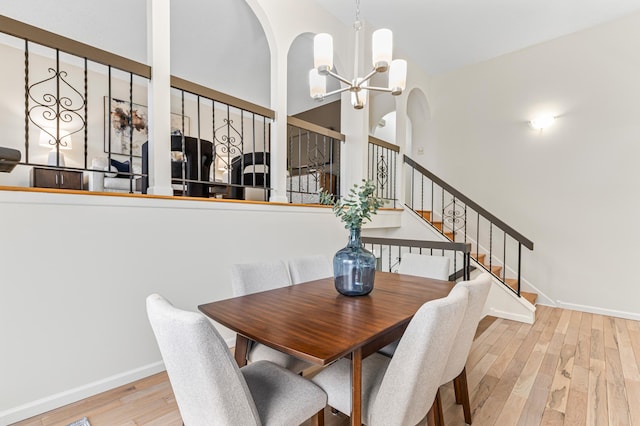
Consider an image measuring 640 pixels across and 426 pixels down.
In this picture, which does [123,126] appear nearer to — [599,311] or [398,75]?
[398,75]

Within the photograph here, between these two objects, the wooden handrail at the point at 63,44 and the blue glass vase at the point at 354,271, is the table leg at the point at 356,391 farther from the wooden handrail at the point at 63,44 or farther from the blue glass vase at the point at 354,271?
the wooden handrail at the point at 63,44

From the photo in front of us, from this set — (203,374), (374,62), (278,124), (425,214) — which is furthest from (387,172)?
(203,374)

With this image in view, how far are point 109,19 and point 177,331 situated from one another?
4515 mm

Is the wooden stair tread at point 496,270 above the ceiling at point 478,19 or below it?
below

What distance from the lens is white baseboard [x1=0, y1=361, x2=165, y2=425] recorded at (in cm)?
169

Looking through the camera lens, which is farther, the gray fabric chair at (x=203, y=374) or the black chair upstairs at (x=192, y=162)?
the black chair upstairs at (x=192, y=162)

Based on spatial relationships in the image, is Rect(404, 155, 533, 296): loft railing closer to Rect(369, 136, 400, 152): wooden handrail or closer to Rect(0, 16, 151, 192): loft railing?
Rect(369, 136, 400, 152): wooden handrail

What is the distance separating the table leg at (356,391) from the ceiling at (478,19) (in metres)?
3.90

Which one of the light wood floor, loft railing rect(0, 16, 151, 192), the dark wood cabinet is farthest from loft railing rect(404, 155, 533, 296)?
the dark wood cabinet

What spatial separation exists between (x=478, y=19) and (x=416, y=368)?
4.38 m

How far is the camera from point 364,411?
1.20 metres

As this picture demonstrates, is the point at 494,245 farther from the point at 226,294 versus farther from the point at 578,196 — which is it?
the point at 226,294

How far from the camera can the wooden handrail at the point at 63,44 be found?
1.74 m

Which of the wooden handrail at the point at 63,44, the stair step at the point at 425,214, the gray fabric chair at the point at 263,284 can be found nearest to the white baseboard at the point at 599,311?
the stair step at the point at 425,214
